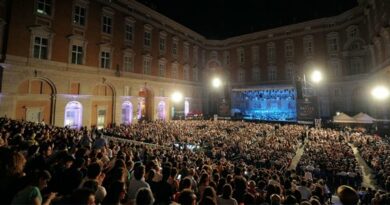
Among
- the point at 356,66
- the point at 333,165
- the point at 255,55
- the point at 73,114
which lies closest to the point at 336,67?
the point at 356,66

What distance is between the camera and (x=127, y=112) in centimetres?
3045

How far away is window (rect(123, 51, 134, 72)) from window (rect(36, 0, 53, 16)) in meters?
9.91

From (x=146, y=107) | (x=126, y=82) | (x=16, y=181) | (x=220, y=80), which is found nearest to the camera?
(x=16, y=181)

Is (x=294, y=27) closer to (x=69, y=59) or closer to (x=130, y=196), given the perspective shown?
(x=69, y=59)

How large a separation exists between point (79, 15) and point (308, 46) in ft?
122

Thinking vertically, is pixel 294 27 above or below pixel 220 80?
above

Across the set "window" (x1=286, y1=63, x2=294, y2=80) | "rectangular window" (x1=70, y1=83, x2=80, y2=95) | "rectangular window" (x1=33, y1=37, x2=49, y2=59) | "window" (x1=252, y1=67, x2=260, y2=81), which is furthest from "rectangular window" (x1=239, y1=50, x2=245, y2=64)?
"rectangular window" (x1=33, y1=37, x2=49, y2=59)

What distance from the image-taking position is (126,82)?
30.1 meters

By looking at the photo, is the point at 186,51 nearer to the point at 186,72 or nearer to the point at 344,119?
the point at 186,72

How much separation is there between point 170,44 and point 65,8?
1787cm

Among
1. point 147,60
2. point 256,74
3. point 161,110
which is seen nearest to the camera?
point 147,60

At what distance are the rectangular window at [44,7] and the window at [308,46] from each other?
39.5 meters

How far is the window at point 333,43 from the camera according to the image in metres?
36.7

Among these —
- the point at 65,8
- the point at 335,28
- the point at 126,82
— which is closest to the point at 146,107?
the point at 126,82
